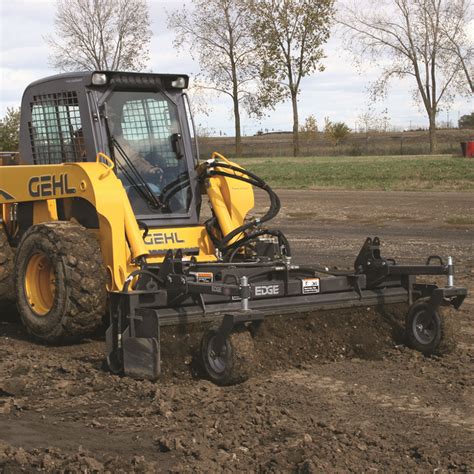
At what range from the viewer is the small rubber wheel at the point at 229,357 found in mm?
6410

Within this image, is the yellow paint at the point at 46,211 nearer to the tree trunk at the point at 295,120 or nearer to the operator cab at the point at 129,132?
the operator cab at the point at 129,132

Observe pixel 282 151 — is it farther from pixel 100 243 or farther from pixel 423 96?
pixel 100 243

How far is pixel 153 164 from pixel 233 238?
97 centimetres

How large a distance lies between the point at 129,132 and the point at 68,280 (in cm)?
163

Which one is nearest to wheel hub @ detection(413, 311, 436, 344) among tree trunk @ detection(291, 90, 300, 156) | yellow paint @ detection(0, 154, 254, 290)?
yellow paint @ detection(0, 154, 254, 290)

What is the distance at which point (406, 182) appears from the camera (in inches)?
1014

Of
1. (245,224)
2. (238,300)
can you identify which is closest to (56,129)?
(245,224)

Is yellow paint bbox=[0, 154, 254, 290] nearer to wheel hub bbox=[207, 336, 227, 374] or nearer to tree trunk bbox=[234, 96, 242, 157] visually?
wheel hub bbox=[207, 336, 227, 374]

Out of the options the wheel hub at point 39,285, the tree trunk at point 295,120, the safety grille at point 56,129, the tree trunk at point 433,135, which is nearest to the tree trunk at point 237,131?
the tree trunk at point 295,120

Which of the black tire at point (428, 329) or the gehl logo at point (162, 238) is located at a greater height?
the gehl logo at point (162, 238)

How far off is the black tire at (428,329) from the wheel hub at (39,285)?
Answer: 2994mm

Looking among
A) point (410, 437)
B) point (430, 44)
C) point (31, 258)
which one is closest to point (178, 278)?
point (31, 258)

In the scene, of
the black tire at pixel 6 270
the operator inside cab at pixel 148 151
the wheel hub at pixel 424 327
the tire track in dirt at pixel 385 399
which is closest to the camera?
the tire track in dirt at pixel 385 399

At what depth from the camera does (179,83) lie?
8.41 meters
